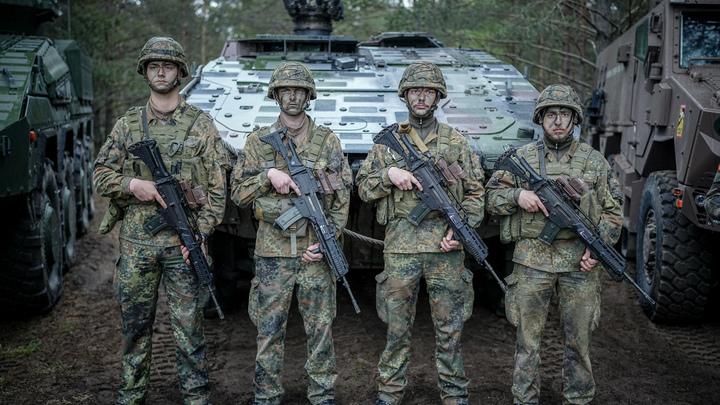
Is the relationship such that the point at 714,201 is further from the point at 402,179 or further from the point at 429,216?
the point at 402,179

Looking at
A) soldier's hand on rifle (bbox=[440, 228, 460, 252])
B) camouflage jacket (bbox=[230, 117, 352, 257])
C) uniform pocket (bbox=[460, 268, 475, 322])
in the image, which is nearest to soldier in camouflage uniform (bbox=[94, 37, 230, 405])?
camouflage jacket (bbox=[230, 117, 352, 257])

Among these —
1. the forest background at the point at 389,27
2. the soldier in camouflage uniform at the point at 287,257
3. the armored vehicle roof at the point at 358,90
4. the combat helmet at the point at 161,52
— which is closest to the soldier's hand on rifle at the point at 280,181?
the soldier in camouflage uniform at the point at 287,257

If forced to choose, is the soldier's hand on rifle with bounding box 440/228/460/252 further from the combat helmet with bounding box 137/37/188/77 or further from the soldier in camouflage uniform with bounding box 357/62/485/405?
the combat helmet with bounding box 137/37/188/77

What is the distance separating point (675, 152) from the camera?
5020mm

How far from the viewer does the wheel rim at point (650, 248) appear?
537 cm

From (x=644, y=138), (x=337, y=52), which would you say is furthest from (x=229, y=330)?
(x=644, y=138)

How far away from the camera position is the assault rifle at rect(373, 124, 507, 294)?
347 cm

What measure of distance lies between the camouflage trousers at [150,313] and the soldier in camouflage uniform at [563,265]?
1649 millimetres

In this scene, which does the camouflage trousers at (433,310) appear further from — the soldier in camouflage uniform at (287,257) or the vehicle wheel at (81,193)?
the vehicle wheel at (81,193)

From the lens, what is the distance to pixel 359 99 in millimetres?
5160

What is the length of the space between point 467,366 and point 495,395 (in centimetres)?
48

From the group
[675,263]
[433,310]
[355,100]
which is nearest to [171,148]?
[433,310]

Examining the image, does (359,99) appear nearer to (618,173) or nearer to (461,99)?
(461,99)

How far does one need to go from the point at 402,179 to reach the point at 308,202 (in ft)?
1.62
